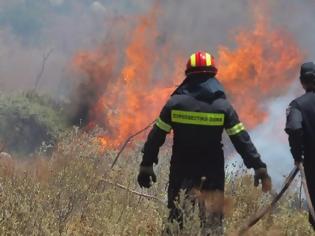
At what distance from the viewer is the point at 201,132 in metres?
5.27

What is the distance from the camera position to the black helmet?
6.06 meters

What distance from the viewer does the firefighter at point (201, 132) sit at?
5.25 m

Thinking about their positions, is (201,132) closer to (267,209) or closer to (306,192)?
(267,209)

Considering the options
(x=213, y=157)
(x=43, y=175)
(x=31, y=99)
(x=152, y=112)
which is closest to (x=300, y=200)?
(x=213, y=157)

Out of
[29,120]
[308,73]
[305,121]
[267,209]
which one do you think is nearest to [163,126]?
[267,209]

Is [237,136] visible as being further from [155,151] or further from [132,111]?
[132,111]

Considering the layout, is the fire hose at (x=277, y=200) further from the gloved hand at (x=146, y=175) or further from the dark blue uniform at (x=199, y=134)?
the gloved hand at (x=146, y=175)

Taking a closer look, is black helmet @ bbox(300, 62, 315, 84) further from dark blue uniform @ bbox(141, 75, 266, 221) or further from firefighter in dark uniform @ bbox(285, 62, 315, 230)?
dark blue uniform @ bbox(141, 75, 266, 221)

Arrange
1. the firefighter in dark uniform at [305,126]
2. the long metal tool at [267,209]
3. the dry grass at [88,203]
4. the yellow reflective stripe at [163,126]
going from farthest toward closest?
the firefighter in dark uniform at [305,126]
the yellow reflective stripe at [163,126]
the dry grass at [88,203]
the long metal tool at [267,209]

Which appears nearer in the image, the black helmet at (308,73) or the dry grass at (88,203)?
the dry grass at (88,203)

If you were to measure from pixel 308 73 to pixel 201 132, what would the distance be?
147 centimetres

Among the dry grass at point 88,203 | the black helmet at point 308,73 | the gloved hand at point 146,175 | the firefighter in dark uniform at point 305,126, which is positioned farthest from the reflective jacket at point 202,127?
the black helmet at point 308,73

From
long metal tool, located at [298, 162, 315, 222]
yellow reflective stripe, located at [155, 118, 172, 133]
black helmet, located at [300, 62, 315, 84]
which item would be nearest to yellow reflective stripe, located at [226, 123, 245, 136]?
yellow reflective stripe, located at [155, 118, 172, 133]

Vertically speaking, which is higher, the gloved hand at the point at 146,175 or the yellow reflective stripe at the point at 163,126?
the yellow reflective stripe at the point at 163,126
